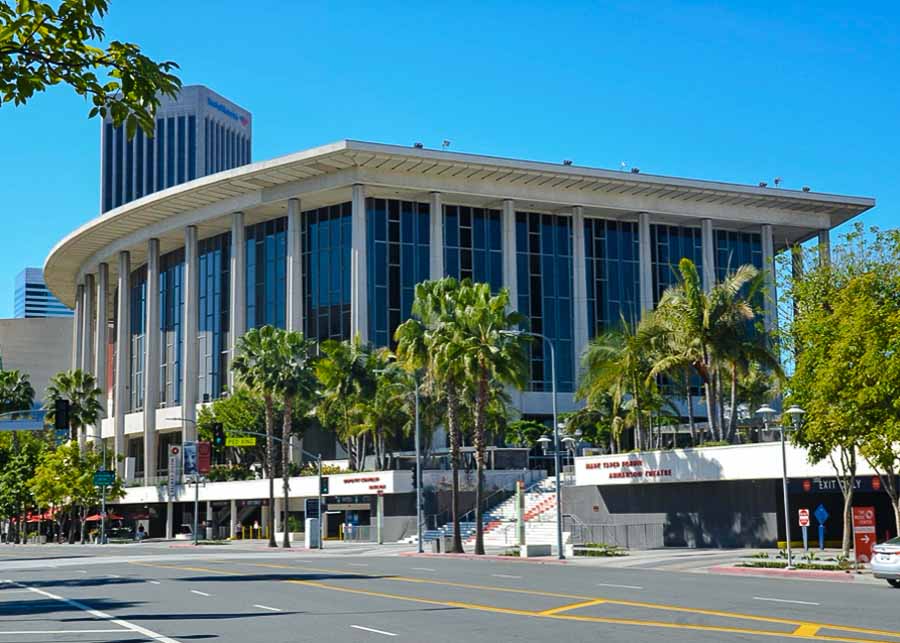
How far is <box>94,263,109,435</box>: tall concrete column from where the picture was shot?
113375mm

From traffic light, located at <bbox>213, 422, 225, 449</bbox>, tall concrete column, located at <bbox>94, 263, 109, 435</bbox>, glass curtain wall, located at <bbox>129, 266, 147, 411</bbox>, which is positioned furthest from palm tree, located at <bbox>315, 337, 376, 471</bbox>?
tall concrete column, located at <bbox>94, 263, 109, 435</bbox>

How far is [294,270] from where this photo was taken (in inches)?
3546

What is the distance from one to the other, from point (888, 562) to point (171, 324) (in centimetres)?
8475

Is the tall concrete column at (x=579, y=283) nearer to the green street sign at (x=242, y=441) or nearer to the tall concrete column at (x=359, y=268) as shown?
the tall concrete column at (x=359, y=268)

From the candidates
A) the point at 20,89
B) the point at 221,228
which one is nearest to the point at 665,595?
the point at 20,89

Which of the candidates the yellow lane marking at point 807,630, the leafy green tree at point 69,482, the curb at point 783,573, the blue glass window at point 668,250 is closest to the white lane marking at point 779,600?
the yellow lane marking at point 807,630

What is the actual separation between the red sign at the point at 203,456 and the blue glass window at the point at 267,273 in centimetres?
1311

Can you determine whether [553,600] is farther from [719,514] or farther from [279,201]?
[279,201]

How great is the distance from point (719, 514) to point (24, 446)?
75.0m

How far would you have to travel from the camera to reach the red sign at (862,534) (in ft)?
121

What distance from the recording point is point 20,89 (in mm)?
10094

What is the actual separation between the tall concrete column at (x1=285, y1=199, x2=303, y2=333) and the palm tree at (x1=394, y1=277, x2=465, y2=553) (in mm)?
30222

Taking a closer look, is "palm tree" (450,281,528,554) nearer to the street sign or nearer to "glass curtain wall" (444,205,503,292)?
the street sign

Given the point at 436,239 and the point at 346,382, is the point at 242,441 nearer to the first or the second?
the point at 346,382
